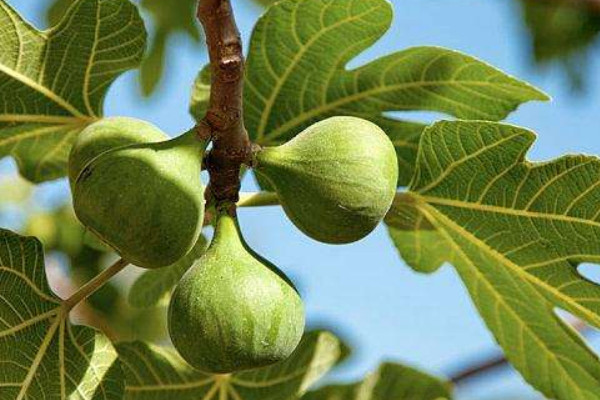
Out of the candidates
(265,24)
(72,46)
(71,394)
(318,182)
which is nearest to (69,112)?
(72,46)

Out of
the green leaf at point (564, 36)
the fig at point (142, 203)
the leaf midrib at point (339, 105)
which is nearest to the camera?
the fig at point (142, 203)

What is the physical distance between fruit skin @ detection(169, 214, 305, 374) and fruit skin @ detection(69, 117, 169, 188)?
0.86 feet

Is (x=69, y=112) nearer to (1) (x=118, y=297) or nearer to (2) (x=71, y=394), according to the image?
(2) (x=71, y=394)

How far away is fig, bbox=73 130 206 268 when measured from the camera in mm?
1426

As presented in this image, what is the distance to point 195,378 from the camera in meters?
2.18

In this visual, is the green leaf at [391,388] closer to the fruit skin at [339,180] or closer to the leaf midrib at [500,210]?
the leaf midrib at [500,210]

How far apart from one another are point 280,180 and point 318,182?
0.09m

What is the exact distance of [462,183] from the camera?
1883mm

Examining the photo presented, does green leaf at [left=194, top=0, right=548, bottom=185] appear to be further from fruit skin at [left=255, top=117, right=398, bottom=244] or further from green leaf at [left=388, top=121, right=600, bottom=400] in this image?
fruit skin at [left=255, top=117, right=398, bottom=244]

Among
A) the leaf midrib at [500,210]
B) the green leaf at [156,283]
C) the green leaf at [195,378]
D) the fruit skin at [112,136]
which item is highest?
the leaf midrib at [500,210]

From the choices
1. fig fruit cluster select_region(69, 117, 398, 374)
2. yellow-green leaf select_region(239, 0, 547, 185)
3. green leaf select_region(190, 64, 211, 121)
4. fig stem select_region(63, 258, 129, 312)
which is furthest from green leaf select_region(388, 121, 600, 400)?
fig stem select_region(63, 258, 129, 312)

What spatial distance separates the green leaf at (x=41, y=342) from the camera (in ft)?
5.78

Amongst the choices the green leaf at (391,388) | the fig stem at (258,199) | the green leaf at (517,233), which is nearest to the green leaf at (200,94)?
the fig stem at (258,199)

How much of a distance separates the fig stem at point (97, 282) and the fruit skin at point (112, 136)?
0.57 ft
